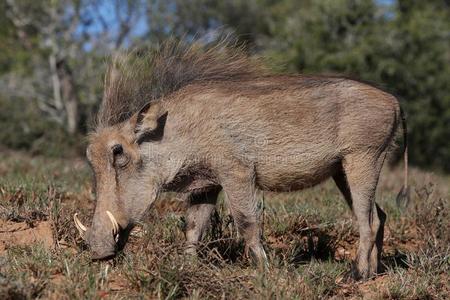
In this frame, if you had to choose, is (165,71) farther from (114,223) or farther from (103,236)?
(103,236)

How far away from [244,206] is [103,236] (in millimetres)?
901

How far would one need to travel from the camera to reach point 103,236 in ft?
14.3

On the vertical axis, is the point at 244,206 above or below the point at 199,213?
above

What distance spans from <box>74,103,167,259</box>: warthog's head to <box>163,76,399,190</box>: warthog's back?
0.57ft

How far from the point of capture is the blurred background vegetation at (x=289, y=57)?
16.5 meters

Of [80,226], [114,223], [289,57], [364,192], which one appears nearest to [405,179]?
[364,192]

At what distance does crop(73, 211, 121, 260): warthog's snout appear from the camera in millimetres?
4301

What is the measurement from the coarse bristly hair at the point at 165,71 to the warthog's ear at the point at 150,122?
0.66 ft

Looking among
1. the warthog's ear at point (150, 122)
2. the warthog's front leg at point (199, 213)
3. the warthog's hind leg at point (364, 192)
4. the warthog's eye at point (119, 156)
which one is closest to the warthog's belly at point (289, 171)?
the warthog's hind leg at point (364, 192)

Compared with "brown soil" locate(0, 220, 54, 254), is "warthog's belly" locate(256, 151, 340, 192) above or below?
above

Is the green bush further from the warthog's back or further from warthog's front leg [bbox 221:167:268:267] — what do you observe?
warthog's front leg [bbox 221:167:268:267]

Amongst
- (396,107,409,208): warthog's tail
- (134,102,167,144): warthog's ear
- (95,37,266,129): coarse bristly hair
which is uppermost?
(95,37,266,129): coarse bristly hair

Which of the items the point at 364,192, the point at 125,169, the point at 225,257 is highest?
the point at 125,169

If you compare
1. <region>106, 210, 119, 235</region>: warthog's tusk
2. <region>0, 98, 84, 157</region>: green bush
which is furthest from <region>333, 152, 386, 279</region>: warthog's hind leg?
<region>0, 98, 84, 157</region>: green bush
